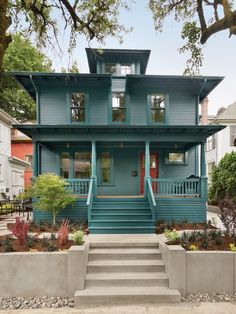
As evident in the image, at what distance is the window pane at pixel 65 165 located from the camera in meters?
10.9

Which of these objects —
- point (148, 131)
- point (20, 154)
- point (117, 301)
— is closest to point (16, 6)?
point (148, 131)

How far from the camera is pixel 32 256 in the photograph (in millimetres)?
4375

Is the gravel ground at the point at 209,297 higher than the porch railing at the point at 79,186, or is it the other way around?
the porch railing at the point at 79,186

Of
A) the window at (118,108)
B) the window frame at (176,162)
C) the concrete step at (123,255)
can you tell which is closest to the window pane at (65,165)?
the window at (118,108)

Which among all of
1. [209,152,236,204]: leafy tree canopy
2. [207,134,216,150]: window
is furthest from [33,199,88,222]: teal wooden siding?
[207,134,216,150]: window

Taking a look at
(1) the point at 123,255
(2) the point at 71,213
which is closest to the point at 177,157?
(2) the point at 71,213

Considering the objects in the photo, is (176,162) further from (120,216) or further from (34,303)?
(34,303)

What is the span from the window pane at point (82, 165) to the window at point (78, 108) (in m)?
1.81

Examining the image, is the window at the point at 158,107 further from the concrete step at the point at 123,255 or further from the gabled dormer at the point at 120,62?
the concrete step at the point at 123,255

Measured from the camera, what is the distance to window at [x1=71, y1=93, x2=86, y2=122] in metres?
10.8

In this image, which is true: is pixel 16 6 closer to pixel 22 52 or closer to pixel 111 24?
pixel 111 24

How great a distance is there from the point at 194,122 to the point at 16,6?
8.77 meters

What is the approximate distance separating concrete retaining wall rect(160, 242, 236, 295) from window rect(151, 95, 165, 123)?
7543mm

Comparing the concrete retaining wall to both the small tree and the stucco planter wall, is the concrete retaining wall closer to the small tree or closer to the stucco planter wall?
the stucco planter wall
